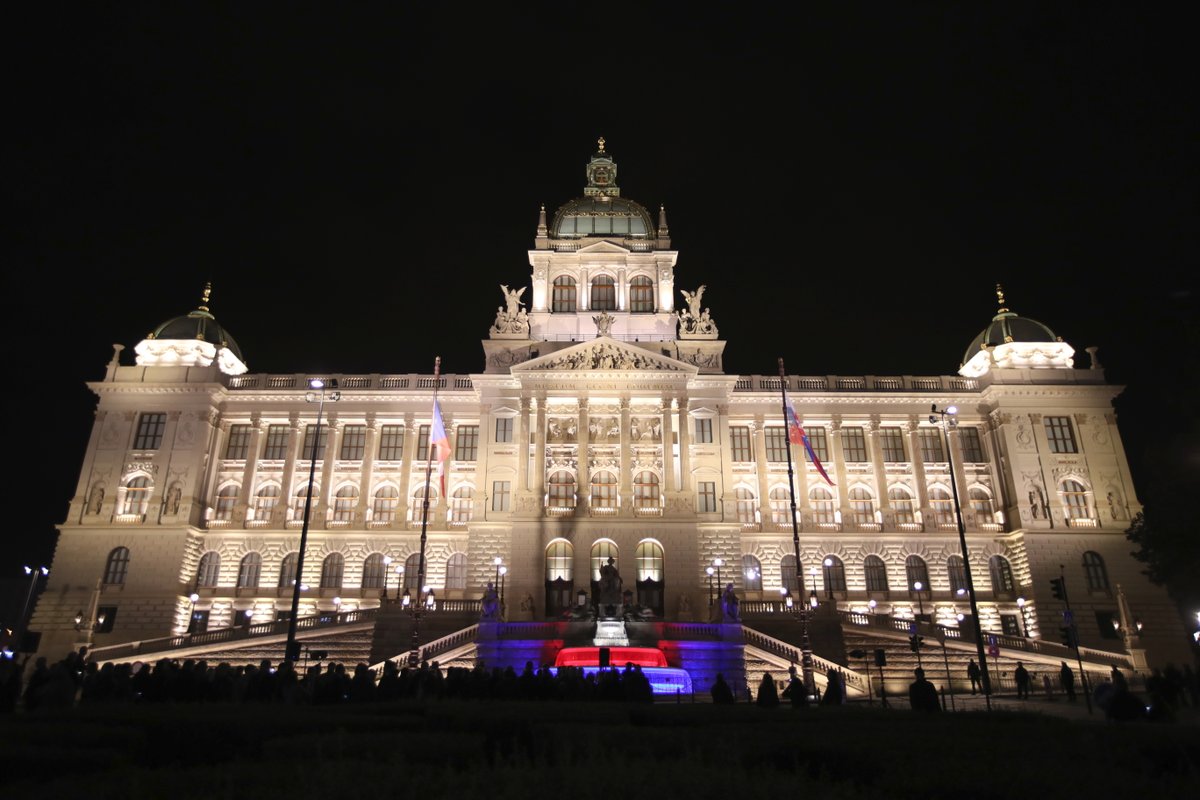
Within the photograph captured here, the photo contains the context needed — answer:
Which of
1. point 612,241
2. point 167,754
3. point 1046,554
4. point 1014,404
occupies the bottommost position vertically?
point 167,754

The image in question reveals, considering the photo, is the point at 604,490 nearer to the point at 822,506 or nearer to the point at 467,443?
the point at 467,443

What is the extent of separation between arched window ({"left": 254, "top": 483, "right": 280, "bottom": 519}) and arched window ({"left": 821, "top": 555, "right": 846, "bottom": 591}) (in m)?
40.9

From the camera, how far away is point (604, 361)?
57.8m

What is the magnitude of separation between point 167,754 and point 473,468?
48.7 meters

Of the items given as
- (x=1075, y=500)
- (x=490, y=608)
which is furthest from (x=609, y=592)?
(x=1075, y=500)

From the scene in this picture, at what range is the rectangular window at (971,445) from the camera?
61625mm

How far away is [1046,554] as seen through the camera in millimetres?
55781

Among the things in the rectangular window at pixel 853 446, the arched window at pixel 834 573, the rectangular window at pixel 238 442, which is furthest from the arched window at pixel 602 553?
the rectangular window at pixel 238 442

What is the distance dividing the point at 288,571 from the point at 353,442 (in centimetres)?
1059

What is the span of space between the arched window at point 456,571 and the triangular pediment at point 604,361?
1410 centimetres

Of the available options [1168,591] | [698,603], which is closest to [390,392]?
[698,603]

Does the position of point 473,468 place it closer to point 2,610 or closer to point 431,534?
point 431,534

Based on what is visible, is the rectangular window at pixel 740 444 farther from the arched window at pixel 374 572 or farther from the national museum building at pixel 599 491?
the arched window at pixel 374 572

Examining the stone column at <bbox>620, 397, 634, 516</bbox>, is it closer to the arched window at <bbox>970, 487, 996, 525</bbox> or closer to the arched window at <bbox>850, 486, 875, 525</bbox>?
the arched window at <bbox>850, 486, 875, 525</bbox>
